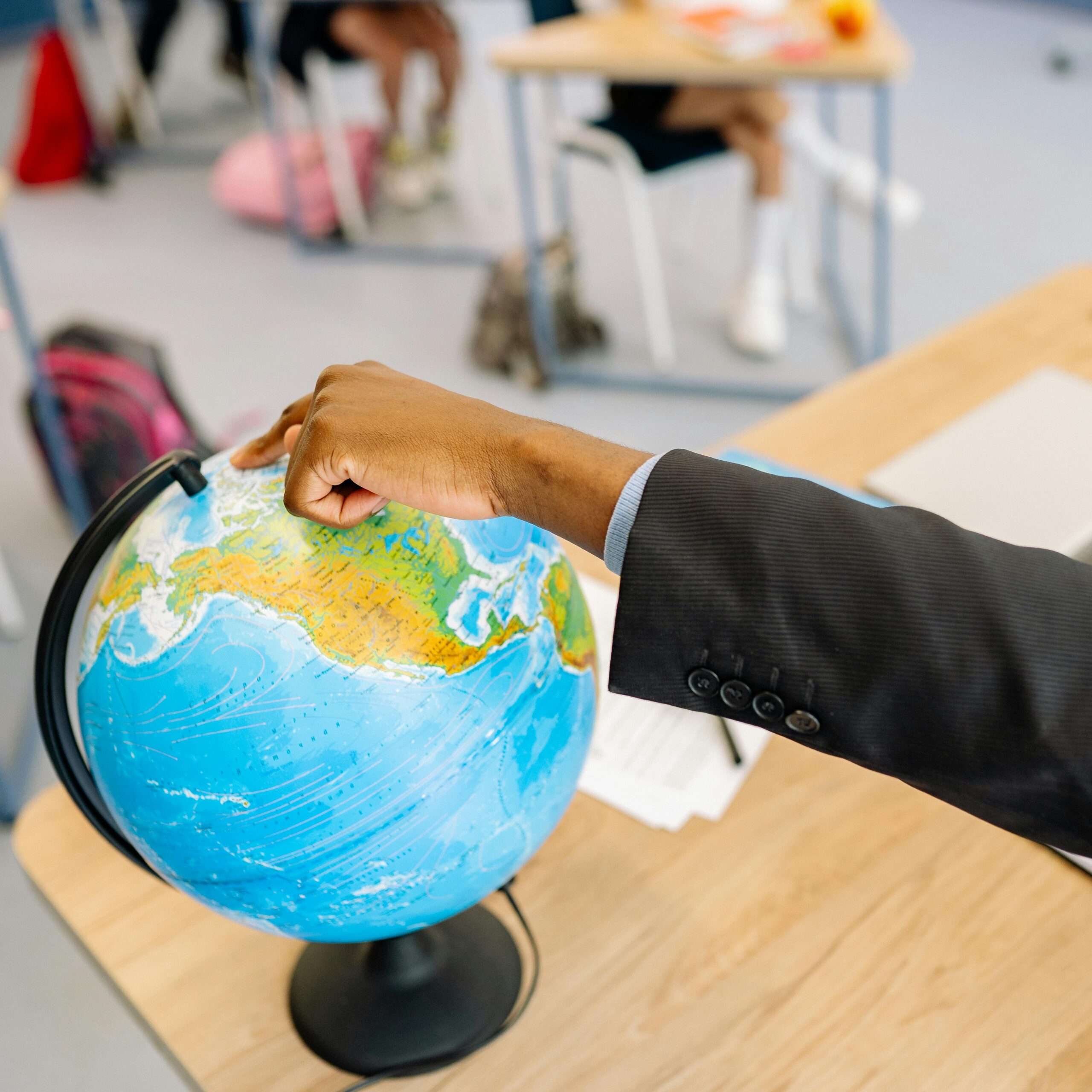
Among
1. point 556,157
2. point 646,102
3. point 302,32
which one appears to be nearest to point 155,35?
point 302,32

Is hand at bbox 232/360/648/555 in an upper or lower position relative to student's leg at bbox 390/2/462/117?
upper

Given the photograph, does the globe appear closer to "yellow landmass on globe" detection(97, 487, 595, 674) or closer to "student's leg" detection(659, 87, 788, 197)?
"yellow landmass on globe" detection(97, 487, 595, 674)

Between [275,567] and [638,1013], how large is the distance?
45 cm

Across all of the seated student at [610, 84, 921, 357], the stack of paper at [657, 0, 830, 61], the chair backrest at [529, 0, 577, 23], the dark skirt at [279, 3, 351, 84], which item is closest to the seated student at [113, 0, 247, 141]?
the dark skirt at [279, 3, 351, 84]

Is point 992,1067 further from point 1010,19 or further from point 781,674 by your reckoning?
point 1010,19

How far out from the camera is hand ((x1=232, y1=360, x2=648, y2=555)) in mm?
705

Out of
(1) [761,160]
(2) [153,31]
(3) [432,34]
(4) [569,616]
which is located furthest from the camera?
(2) [153,31]

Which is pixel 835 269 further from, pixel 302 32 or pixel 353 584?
pixel 353 584

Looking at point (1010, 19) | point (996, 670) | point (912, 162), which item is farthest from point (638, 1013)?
point (1010, 19)

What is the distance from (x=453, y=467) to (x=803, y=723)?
0.27 metres

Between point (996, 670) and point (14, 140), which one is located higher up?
point (996, 670)

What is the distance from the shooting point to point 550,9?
3.21 metres

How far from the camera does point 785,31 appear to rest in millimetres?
2756

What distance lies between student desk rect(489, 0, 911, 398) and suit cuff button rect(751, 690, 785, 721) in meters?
2.24
